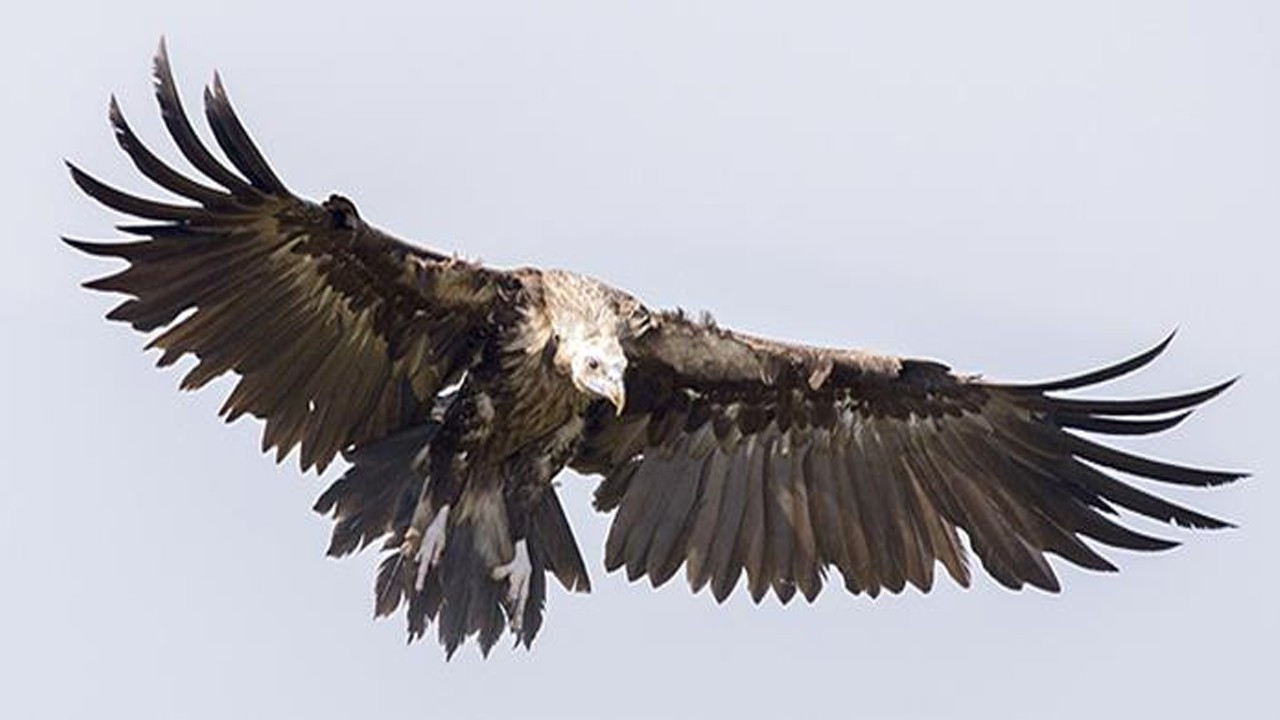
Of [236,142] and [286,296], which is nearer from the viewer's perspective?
[236,142]

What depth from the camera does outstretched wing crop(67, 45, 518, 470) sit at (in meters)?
15.2

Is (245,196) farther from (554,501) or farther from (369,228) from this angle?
(554,501)

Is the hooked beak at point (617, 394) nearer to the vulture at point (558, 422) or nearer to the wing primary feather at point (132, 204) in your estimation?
the vulture at point (558, 422)

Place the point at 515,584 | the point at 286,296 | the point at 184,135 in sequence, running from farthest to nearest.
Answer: the point at 515,584 < the point at 286,296 < the point at 184,135

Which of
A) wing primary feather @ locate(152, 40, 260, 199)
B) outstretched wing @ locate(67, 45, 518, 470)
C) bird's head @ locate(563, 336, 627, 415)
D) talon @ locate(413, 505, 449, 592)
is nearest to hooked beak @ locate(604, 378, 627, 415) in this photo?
bird's head @ locate(563, 336, 627, 415)

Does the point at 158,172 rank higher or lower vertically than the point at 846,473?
lower

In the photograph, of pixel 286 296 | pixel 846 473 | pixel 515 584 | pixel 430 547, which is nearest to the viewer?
pixel 286 296

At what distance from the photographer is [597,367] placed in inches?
635

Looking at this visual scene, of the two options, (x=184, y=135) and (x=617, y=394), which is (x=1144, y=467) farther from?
(x=184, y=135)

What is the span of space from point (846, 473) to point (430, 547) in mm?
2317

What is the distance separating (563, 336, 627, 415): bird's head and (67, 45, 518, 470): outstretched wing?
45cm

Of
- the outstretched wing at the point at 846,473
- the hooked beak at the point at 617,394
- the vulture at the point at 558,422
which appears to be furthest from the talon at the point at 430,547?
the hooked beak at the point at 617,394

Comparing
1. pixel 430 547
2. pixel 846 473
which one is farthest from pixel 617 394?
pixel 846 473

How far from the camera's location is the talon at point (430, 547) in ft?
54.5
